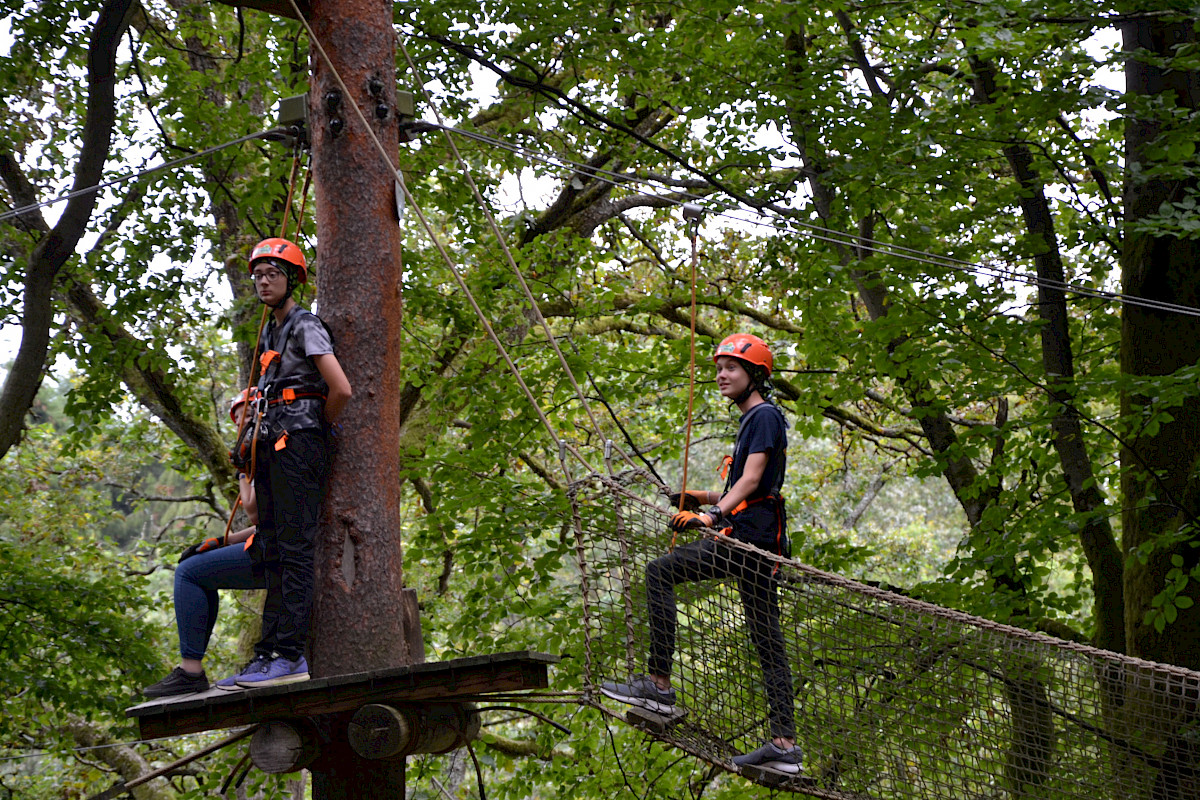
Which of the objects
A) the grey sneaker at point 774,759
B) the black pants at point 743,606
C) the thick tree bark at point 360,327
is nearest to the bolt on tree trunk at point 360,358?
the thick tree bark at point 360,327

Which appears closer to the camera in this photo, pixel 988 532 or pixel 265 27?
pixel 988 532

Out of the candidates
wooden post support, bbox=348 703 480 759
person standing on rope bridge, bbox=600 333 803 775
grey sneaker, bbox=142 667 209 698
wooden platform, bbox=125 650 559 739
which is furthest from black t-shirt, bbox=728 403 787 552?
grey sneaker, bbox=142 667 209 698

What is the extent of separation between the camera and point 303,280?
150 inches

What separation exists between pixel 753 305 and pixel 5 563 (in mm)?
6708

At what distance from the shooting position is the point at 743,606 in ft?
12.0

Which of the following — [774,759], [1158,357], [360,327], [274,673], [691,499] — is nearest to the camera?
[274,673]

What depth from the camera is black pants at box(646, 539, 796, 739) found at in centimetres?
365

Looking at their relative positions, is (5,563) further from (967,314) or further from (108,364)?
(967,314)

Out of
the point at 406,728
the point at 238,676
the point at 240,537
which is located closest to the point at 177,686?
the point at 238,676

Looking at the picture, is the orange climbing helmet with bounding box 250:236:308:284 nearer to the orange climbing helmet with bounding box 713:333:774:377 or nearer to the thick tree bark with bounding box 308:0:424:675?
the thick tree bark with bounding box 308:0:424:675

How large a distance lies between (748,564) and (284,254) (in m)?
1.93

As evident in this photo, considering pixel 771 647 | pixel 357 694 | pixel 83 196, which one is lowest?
pixel 357 694

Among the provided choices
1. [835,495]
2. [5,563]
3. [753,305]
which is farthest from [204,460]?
[835,495]

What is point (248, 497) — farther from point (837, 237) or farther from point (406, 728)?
point (837, 237)
